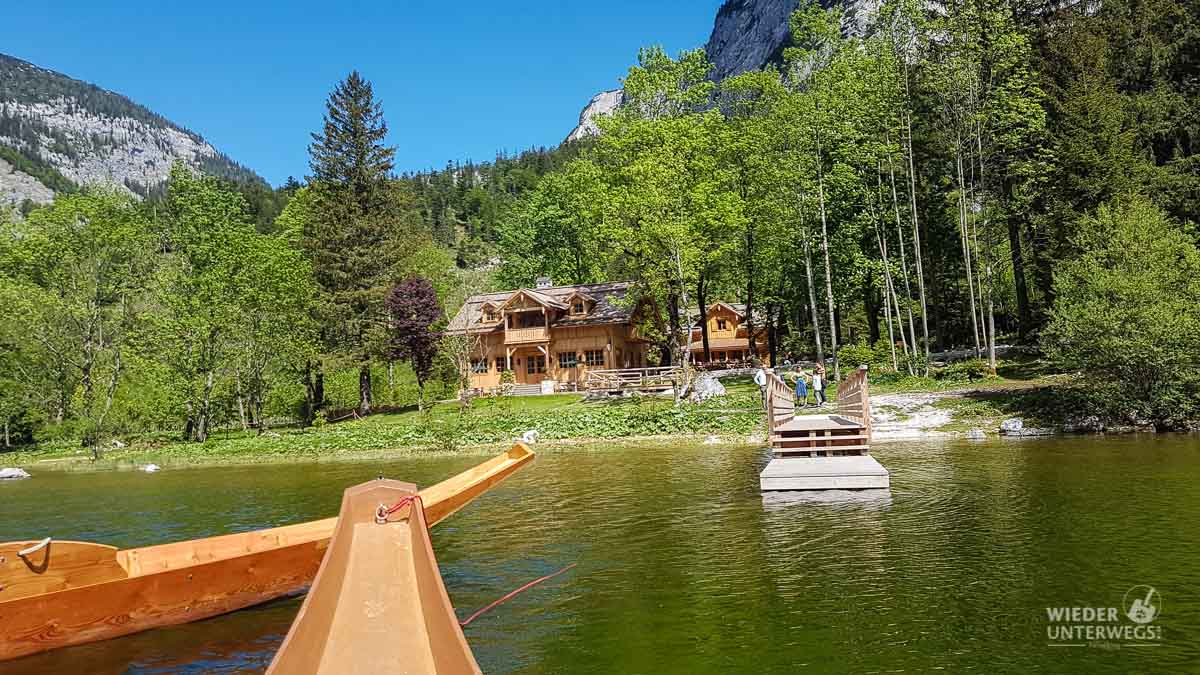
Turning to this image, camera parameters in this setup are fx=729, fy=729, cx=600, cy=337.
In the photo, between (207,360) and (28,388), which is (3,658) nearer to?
(207,360)

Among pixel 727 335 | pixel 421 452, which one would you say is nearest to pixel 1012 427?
pixel 421 452

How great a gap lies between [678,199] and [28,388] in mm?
37748

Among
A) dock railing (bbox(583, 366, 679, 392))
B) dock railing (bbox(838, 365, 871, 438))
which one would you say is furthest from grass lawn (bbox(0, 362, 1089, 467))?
dock railing (bbox(583, 366, 679, 392))

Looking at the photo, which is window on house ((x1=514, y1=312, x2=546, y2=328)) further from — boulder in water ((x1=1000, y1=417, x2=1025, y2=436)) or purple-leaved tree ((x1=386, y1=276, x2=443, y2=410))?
boulder in water ((x1=1000, y1=417, x2=1025, y2=436))

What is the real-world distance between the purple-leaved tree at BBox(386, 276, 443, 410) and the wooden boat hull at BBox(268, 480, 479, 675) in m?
35.6

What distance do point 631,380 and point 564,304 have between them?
501 inches

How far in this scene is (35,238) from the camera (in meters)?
45.3

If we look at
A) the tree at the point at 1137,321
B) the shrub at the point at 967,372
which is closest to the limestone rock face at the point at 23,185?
the shrub at the point at 967,372

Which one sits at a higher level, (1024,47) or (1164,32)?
(1164,32)

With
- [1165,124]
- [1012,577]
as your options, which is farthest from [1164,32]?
[1012,577]

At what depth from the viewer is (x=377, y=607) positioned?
20.5 ft

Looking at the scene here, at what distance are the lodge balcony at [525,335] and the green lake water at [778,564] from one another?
103ft

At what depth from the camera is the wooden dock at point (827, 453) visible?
15.6 meters

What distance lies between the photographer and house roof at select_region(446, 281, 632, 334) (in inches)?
1954
